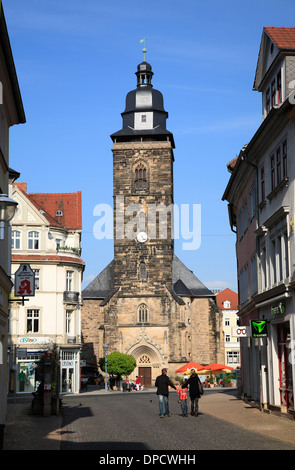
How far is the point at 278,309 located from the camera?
838 inches

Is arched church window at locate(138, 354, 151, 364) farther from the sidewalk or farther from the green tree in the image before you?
the sidewalk

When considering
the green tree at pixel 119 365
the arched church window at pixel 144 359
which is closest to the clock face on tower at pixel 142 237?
the arched church window at pixel 144 359

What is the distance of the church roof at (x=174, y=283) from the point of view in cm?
7491

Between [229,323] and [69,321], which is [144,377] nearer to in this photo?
[69,321]

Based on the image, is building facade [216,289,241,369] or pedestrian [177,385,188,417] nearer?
pedestrian [177,385,188,417]

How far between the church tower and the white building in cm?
1991

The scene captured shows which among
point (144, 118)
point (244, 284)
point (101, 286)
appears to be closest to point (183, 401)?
point (244, 284)

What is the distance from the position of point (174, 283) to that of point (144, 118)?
1669 centimetres

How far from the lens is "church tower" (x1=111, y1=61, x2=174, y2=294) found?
234 ft

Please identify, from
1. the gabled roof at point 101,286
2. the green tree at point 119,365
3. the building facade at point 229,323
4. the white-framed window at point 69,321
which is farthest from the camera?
the building facade at point 229,323

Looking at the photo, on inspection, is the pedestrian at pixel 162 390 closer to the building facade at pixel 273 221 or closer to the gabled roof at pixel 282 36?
the building facade at pixel 273 221

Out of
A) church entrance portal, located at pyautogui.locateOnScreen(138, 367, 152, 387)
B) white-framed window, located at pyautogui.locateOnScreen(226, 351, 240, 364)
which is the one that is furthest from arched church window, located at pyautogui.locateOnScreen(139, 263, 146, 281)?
white-framed window, located at pyautogui.locateOnScreen(226, 351, 240, 364)

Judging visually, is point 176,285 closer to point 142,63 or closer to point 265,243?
point 142,63
